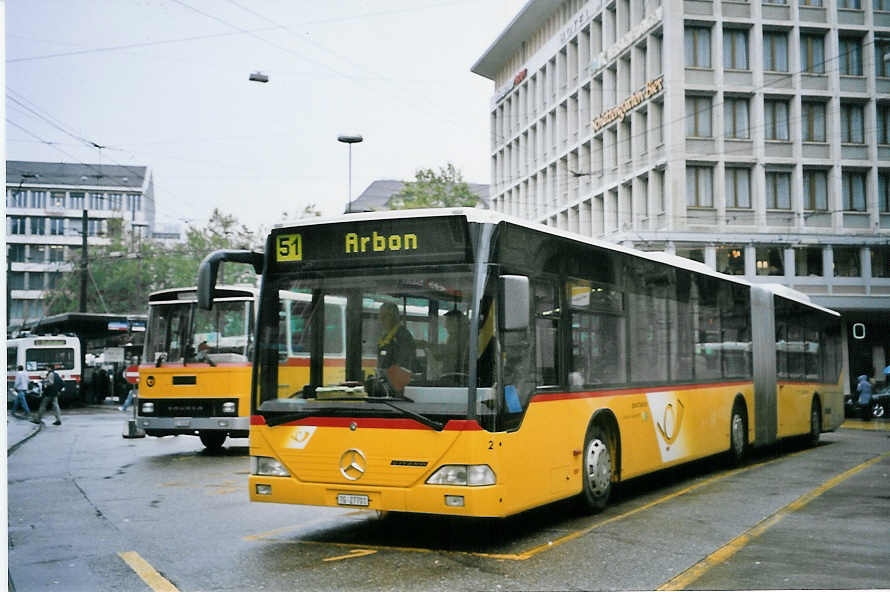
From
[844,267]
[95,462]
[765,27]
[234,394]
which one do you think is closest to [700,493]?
[234,394]

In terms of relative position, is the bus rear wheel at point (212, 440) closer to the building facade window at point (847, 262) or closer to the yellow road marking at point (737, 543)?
the yellow road marking at point (737, 543)

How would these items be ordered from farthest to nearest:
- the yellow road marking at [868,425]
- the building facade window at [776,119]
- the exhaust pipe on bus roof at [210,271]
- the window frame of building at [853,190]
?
1. the building facade window at [776,119]
2. the window frame of building at [853,190]
3. the yellow road marking at [868,425]
4. the exhaust pipe on bus roof at [210,271]

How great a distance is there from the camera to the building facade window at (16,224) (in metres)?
14.3

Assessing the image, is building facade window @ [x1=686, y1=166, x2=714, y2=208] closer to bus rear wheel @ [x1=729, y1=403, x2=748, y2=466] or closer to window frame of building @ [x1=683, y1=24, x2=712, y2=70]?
window frame of building @ [x1=683, y1=24, x2=712, y2=70]

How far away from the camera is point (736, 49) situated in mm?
41625

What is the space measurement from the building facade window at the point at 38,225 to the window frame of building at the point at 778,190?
3250 centimetres

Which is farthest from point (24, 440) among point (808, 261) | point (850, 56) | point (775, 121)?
point (775, 121)

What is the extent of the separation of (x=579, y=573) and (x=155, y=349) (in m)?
12.5

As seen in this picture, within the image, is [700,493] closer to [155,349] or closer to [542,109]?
[155,349]

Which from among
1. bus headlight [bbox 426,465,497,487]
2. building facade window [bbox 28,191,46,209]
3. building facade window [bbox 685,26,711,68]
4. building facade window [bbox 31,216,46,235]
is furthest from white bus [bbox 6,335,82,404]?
bus headlight [bbox 426,465,497,487]

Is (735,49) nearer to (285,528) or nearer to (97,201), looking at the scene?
(97,201)

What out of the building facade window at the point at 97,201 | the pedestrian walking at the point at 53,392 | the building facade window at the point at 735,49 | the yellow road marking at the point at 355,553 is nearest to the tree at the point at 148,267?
the pedestrian walking at the point at 53,392

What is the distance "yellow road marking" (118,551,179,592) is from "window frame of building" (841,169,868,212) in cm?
3381

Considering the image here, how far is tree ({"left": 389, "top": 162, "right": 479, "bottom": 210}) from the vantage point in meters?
59.8
